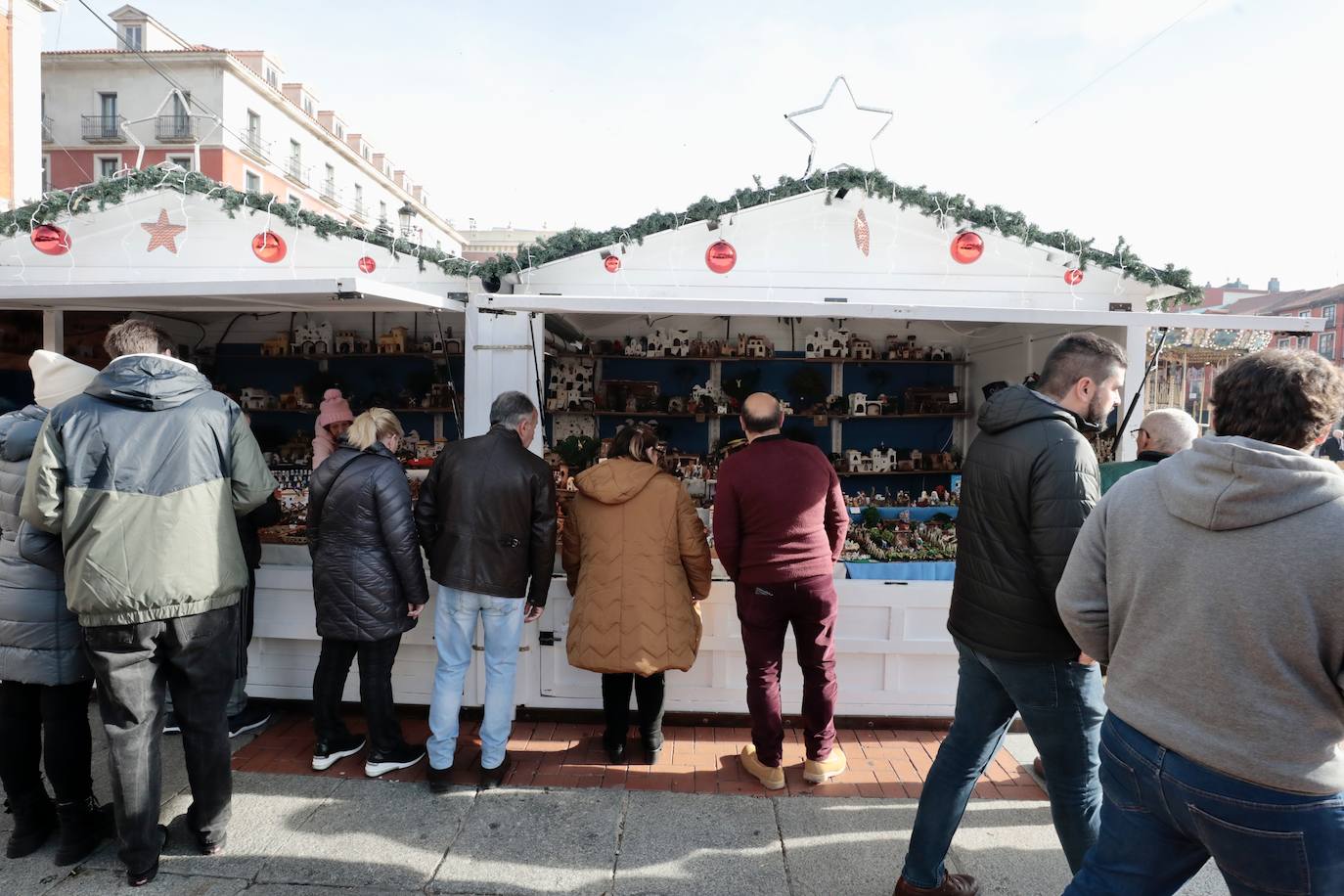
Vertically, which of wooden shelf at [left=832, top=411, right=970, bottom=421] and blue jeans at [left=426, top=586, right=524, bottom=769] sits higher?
wooden shelf at [left=832, top=411, right=970, bottom=421]

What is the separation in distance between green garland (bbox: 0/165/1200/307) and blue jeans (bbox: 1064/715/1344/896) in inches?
154

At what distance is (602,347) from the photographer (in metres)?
6.50

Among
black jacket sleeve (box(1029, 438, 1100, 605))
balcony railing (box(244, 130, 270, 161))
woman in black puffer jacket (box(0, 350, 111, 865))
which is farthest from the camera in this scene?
balcony railing (box(244, 130, 270, 161))

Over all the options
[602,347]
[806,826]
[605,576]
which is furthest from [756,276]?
[806,826]

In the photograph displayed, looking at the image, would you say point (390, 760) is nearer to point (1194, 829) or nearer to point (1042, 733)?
point (1042, 733)

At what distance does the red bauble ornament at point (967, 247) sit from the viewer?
4973 millimetres

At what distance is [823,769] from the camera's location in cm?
320

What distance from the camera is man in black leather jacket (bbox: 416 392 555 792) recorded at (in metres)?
3.11

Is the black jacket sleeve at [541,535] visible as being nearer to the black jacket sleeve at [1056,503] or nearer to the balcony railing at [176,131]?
the black jacket sleeve at [1056,503]

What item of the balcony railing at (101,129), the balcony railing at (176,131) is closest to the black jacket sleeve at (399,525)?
the balcony railing at (176,131)

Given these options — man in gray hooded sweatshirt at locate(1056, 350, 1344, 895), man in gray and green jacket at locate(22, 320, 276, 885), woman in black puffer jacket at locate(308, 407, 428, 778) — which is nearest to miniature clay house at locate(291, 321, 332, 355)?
woman in black puffer jacket at locate(308, 407, 428, 778)

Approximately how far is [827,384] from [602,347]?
2047 mm

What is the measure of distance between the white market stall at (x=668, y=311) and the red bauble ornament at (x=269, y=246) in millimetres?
15

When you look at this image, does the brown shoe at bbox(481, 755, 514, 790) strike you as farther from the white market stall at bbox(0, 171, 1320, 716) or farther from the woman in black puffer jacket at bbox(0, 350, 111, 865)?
the woman in black puffer jacket at bbox(0, 350, 111, 865)
